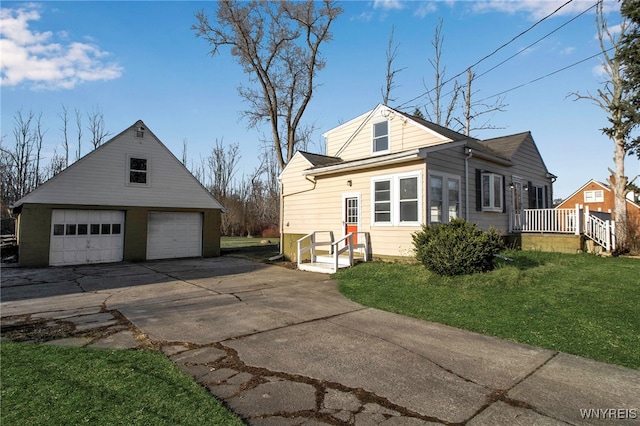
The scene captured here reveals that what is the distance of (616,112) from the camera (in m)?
12.2

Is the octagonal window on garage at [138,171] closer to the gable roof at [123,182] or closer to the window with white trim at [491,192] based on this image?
the gable roof at [123,182]

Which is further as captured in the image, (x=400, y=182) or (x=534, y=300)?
(x=400, y=182)

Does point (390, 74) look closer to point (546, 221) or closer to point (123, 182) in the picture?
point (546, 221)

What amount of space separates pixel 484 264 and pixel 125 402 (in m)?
7.87

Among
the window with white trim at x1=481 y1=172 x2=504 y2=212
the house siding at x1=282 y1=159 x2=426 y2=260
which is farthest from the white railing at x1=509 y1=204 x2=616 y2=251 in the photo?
the house siding at x1=282 y1=159 x2=426 y2=260

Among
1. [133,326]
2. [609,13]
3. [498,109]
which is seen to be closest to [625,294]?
[133,326]

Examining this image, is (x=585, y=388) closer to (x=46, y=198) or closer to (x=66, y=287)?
(x=66, y=287)

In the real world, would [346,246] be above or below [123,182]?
below

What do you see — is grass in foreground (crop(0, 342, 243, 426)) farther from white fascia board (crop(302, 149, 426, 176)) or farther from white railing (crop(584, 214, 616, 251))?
white railing (crop(584, 214, 616, 251))

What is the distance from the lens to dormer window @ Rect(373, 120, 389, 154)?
13.1 metres

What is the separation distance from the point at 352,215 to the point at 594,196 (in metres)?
35.5

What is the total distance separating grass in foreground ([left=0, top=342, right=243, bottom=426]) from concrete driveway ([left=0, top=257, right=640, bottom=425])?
0.24 m

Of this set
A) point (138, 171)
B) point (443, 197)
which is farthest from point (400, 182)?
point (138, 171)

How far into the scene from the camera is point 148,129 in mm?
16297
